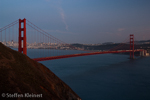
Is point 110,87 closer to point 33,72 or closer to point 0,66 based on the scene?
point 33,72

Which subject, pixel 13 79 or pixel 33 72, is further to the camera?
pixel 33 72

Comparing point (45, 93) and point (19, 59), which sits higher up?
point (19, 59)

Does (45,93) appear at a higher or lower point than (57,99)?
higher

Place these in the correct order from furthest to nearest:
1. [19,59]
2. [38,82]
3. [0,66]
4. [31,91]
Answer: [19,59]
[38,82]
[0,66]
[31,91]

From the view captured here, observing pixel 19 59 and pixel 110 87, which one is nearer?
pixel 19 59

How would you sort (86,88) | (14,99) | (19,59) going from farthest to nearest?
(86,88) → (19,59) → (14,99)

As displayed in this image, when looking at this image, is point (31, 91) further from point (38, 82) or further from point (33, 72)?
point (33, 72)

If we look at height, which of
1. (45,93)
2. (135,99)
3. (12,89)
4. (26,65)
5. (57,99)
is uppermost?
(26,65)

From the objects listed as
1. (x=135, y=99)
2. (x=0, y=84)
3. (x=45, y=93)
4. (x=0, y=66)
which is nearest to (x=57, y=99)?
(x=45, y=93)

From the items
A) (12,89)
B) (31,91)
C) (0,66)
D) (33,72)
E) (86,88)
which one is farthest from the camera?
(86,88)

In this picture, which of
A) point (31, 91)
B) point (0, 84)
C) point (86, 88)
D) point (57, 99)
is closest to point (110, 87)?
point (86, 88)
